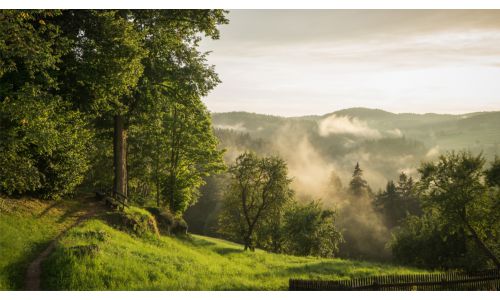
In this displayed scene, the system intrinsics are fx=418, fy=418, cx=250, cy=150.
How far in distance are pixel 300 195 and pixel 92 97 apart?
166270 millimetres

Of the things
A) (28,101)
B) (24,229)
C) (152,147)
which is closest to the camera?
(28,101)

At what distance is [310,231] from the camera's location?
185 ft

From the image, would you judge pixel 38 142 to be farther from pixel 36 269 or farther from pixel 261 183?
pixel 261 183

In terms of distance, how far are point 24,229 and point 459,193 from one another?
32.0m

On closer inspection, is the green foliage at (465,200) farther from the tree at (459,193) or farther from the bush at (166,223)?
the bush at (166,223)

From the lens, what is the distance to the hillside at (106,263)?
15.6 metres

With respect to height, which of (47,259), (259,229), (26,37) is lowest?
(259,229)

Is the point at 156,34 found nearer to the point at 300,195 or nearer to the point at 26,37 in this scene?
the point at 26,37

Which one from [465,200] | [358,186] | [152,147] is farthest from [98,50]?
[358,186]

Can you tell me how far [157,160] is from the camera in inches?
1618

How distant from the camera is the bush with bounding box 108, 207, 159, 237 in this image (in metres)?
24.6

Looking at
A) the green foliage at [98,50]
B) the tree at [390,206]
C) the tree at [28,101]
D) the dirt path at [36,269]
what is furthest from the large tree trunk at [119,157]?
the tree at [390,206]

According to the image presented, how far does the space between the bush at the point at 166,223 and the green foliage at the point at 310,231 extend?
27.0m

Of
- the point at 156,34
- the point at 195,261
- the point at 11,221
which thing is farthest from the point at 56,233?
the point at 156,34
